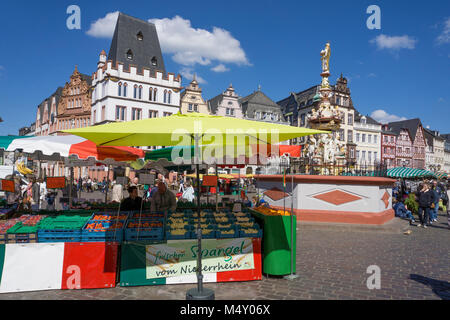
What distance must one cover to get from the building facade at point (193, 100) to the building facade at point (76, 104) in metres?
14.9

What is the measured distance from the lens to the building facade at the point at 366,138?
2273 inches

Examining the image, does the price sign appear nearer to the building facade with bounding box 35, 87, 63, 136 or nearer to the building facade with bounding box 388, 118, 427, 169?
the building facade with bounding box 35, 87, 63, 136

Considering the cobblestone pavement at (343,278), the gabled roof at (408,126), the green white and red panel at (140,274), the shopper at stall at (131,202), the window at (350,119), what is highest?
the gabled roof at (408,126)

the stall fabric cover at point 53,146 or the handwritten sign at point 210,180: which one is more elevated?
the stall fabric cover at point 53,146

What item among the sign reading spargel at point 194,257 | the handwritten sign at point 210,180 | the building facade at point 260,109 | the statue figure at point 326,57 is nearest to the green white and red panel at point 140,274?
the sign reading spargel at point 194,257

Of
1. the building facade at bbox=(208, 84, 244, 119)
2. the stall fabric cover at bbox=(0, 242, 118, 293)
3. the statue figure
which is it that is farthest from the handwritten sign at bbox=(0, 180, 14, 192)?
the building facade at bbox=(208, 84, 244, 119)

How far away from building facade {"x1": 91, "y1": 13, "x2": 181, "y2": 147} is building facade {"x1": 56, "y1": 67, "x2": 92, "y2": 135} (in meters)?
3.54

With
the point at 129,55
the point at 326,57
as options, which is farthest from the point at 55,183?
the point at 129,55

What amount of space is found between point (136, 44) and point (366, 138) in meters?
45.5

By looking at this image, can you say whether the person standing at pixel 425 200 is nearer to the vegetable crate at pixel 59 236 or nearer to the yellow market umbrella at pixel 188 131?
the yellow market umbrella at pixel 188 131

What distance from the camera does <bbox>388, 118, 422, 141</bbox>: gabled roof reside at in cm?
7088

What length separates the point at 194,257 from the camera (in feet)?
17.4

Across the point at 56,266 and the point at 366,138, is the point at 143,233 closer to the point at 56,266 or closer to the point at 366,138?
the point at 56,266
